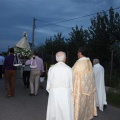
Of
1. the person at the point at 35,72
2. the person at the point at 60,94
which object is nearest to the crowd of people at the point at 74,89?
the person at the point at 60,94

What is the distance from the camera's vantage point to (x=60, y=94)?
737 centimetres

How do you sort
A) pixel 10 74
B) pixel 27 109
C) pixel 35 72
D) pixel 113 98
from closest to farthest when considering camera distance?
pixel 27 109
pixel 113 98
pixel 10 74
pixel 35 72

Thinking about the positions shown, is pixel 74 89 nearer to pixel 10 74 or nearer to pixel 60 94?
pixel 60 94

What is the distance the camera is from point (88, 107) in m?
9.15

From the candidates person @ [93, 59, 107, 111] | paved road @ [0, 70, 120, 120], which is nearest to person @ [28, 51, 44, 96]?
paved road @ [0, 70, 120, 120]

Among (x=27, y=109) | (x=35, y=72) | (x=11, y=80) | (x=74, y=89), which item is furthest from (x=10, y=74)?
(x=74, y=89)

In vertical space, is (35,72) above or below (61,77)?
below

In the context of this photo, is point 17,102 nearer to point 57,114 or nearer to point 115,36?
point 57,114

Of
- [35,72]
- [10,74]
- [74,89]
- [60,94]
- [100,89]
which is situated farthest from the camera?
[35,72]

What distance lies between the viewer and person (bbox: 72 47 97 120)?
28.7ft

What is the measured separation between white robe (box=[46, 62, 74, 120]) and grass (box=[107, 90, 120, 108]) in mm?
5756

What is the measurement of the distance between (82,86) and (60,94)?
5.22ft

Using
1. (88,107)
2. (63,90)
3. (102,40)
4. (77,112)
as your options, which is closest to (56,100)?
(63,90)

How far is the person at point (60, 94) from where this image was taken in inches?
290
